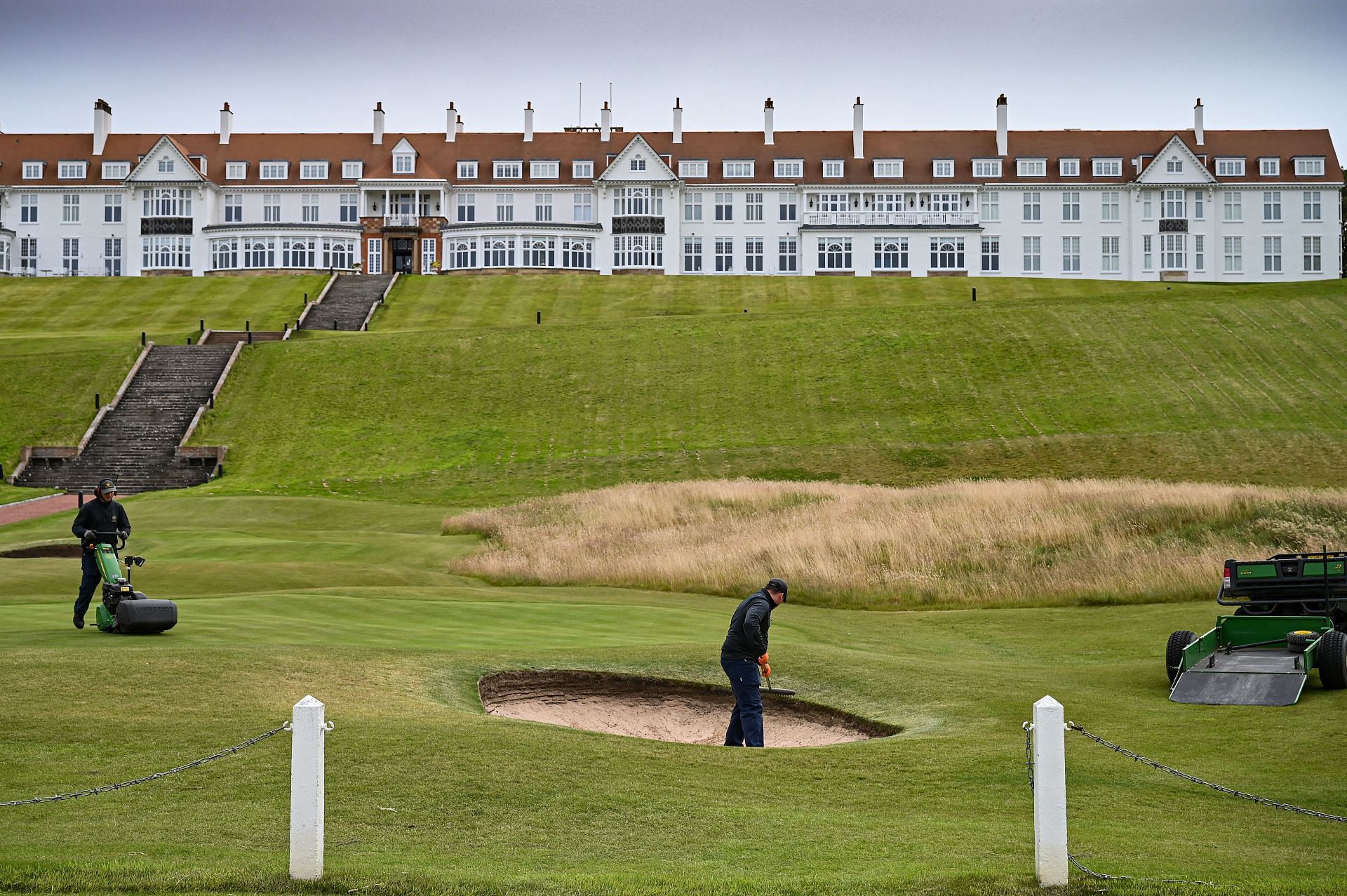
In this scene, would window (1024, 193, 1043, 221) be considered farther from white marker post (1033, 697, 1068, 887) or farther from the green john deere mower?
white marker post (1033, 697, 1068, 887)

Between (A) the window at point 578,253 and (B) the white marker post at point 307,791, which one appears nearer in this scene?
(B) the white marker post at point 307,791

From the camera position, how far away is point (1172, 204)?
114m

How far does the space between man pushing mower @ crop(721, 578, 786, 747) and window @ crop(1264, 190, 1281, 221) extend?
362 feet

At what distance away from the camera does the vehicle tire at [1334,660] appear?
1794cm

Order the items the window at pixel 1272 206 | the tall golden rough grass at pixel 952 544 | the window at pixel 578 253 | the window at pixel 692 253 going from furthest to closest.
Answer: the window at pixel 692 253 → the window at pixel 578 253 → the window at pixel 1272 206 → the tall golden rough grass at pixel 952 544

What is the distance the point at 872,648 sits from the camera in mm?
25016

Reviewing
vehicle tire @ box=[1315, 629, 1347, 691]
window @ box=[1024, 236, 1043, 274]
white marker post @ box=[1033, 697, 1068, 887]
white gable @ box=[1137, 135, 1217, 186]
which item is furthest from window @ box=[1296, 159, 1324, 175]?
white marker post @ box=[1033, 697, 1068, 887]

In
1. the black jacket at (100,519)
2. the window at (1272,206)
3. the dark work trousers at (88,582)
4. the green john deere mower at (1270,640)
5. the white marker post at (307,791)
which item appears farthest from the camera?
the window at (1272,206)

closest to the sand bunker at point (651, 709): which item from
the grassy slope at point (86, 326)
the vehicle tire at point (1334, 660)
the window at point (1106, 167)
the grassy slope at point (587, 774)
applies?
the grassy slope at point (587, 774)

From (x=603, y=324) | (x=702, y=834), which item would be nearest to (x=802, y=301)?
(x=603, y=324)

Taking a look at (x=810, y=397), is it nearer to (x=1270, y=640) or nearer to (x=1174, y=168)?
(x=1270, y=640)

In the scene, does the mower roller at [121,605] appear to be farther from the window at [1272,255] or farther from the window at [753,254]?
the window at [1272,255]

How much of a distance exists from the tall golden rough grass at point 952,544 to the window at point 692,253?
77.8 metres

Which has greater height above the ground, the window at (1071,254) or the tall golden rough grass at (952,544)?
the window at (1071,254)
